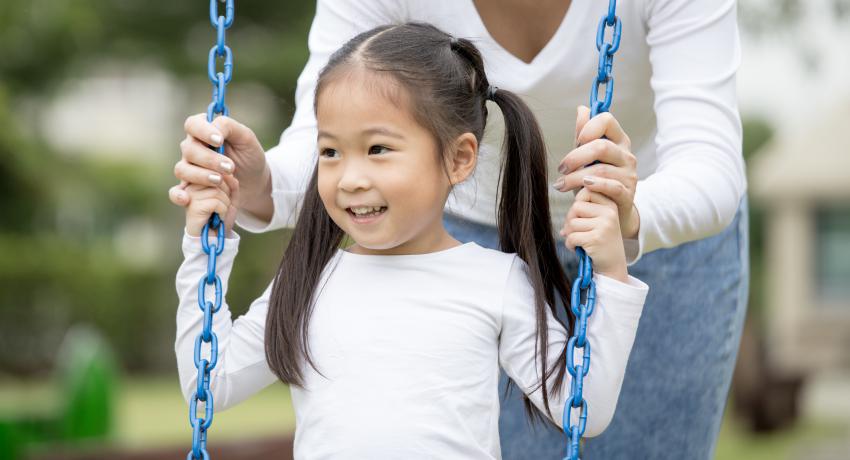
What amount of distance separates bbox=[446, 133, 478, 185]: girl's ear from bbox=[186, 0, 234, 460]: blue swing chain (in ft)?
→ 1.29

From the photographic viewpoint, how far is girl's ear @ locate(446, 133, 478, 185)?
6.90 ft

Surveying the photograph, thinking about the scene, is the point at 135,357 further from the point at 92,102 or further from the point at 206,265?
the point at 206,265

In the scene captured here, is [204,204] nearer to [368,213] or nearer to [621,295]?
[368,213]

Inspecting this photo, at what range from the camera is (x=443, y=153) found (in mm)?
2068

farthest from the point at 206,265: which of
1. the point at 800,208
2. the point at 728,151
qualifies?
the point at 800,208

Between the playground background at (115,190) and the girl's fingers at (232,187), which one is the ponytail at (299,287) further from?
the playground background at (115,190)

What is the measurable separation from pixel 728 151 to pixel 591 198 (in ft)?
1.23

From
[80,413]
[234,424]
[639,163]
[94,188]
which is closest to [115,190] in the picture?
[94,188]

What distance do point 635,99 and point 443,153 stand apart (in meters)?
0.61

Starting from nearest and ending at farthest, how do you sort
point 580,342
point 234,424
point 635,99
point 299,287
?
1. point 580,342
2. point 299,287
3. point 635,99
4. point 234,424

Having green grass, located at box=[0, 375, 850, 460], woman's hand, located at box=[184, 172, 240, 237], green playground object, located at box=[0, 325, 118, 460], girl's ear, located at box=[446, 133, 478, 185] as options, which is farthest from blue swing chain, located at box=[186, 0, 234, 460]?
green grass, located at box=[0, 375, 850, 460]

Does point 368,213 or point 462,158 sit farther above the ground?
point 462,158

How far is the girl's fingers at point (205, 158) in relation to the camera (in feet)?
6.88

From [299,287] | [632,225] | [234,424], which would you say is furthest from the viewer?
[234,424]
